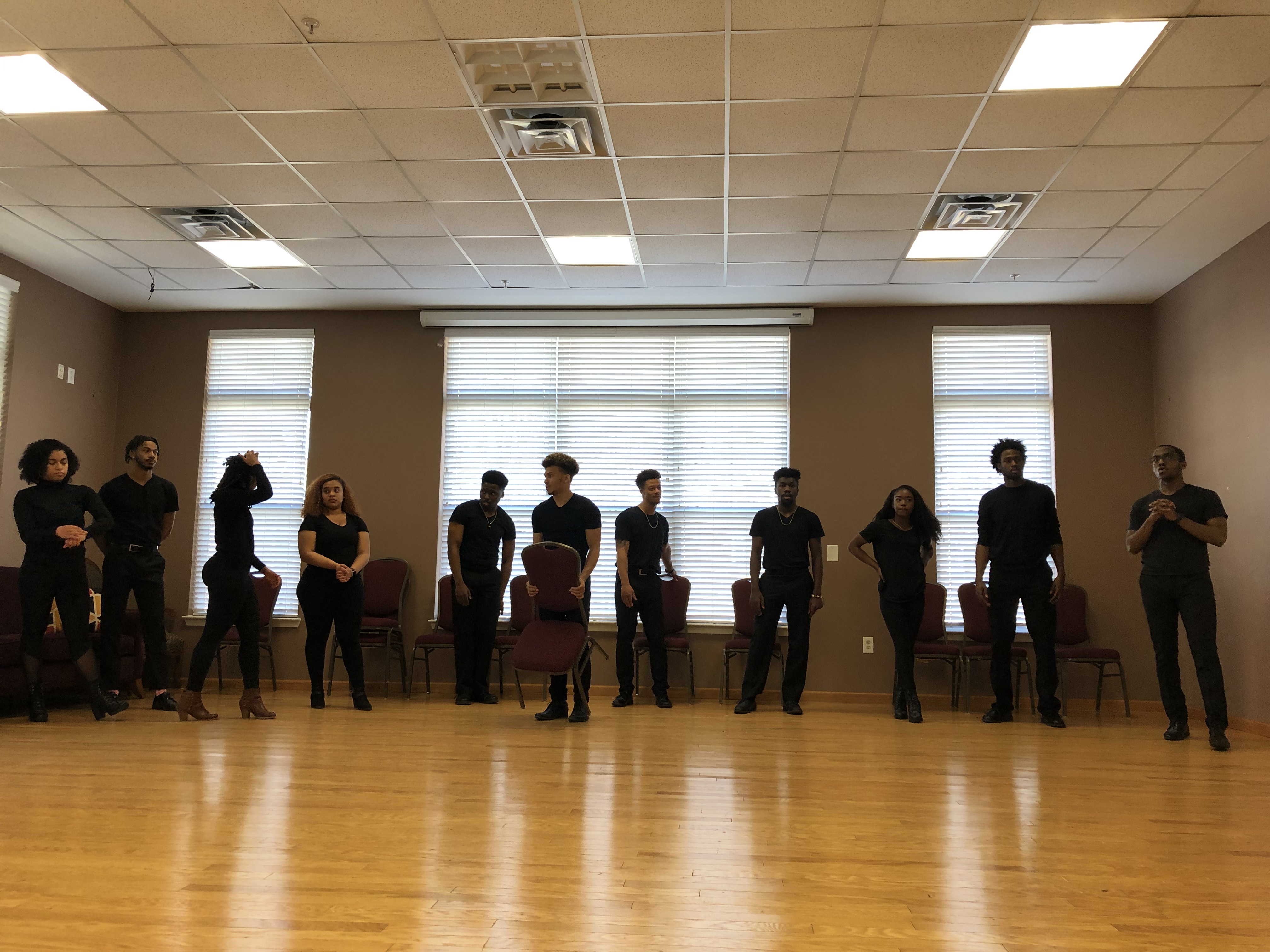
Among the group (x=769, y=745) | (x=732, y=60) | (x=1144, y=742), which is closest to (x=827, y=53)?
(x=732, y=60)

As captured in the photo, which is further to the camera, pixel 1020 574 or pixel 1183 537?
pixel 1020 574

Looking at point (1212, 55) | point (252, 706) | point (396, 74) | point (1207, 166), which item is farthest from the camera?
point (252, 706)

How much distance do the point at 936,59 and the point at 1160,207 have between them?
7.80ft

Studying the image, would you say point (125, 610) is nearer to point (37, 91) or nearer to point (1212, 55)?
point (37, 91)

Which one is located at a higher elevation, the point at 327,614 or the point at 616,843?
the point at 327,614

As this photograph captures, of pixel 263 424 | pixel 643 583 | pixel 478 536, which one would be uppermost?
pixel 263 424

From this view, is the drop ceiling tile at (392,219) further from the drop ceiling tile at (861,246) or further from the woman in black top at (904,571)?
the woman in black top at (904,571)

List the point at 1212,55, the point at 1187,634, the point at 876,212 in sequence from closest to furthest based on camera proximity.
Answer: the point at 1212,55
the point at 1187,634
the point at 876,212

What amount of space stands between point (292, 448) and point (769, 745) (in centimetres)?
501

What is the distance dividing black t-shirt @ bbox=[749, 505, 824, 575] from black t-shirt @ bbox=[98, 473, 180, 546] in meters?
3.83

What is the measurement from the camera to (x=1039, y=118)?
181 inches

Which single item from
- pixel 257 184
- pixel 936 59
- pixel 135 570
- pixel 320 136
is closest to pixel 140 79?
pixel 320 136

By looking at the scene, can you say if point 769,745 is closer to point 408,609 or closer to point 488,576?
point 488,576

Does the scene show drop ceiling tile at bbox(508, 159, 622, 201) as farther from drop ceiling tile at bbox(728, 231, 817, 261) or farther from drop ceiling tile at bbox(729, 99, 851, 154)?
drop ceiling tile at bbox(728, 231, 817, 261)
